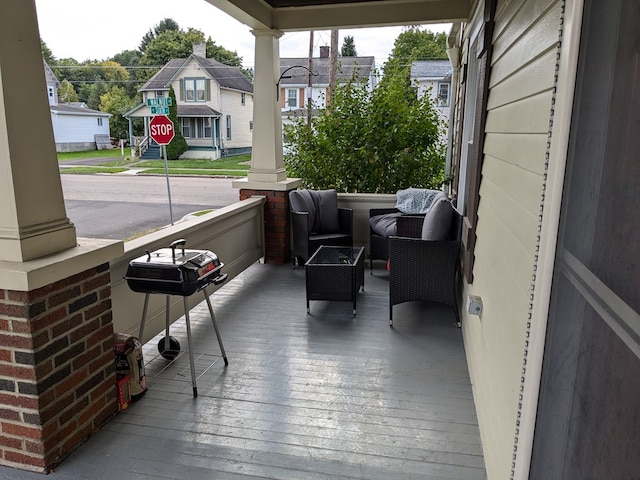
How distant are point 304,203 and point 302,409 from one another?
3.01 metres

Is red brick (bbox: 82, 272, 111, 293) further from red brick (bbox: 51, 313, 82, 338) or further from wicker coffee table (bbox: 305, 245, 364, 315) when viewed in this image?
wicker coffee table (bbox: 305, 245, 364, 315)

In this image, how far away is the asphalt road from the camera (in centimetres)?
992

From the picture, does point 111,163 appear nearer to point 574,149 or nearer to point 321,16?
point 321,16

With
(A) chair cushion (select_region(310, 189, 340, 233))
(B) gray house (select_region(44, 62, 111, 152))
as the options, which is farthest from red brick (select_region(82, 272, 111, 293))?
(B) gray house (select_region(44, 62, 111, 152))

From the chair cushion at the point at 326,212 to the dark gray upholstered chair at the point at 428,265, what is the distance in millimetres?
1737

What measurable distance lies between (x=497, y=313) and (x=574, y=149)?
1083 millimetres

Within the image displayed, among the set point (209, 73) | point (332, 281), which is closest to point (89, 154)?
point (209, 73)

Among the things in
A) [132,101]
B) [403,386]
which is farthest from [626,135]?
[132,101]

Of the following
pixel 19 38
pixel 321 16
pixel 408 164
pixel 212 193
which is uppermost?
pixel 321 16

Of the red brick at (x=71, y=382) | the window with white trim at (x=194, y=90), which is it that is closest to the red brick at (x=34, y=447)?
the red brick at (x=71, y=382)

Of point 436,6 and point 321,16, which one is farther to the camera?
point 321,16

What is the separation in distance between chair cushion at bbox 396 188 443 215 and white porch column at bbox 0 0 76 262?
3838 millimetres

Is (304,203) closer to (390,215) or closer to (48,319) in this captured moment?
(390,215)

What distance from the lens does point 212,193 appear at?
14.2 meters
